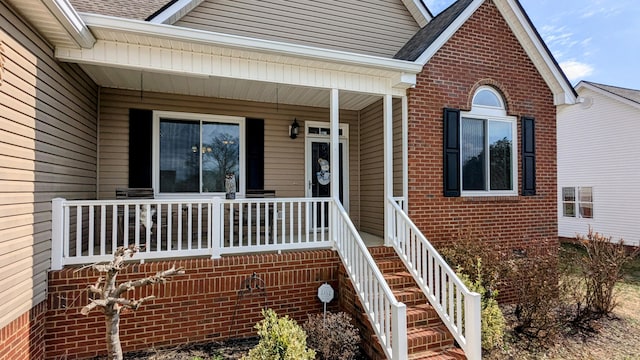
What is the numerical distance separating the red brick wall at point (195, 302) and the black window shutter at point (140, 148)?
2.29 m

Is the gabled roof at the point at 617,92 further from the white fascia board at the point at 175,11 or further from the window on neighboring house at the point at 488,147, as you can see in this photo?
the white fascia board at the point at 175,11

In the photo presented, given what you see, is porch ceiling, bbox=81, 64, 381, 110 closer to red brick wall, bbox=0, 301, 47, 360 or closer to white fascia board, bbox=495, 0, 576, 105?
white fascia board, bbox=495, 0, 576, 105

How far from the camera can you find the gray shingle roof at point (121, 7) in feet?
20.1

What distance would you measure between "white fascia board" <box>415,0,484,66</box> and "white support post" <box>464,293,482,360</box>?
376 centimetres

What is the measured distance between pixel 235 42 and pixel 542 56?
5948 millimetres

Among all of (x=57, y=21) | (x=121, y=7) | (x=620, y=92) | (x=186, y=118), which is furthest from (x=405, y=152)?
(x=620, y=92)

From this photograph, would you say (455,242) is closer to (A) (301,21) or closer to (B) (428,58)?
(B) (428,58)

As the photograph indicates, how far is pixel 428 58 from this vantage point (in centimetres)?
579

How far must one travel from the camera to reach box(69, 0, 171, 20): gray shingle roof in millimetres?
6125

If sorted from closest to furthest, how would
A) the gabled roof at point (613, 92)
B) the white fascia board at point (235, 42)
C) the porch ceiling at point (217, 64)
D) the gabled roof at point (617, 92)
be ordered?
the white fascia board at point (235, 42)
the porch ceiling at point (217, 64)
the gabled roof at point (613, 92)
the gabled roof at point (617, 92)

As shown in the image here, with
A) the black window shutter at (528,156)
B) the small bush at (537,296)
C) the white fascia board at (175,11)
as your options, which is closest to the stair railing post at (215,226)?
the white fascia board at (175,11)

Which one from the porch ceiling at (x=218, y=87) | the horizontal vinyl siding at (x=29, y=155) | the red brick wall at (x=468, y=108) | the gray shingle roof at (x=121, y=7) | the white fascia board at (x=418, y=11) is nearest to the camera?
the horizontal vinyl siding at (x=29, y=155)

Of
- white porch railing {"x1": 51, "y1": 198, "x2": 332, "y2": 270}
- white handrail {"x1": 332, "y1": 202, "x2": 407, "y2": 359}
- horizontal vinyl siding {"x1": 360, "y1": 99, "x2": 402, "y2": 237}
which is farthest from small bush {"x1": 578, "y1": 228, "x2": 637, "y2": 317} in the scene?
white porch railing {"x1": 51, "y1": 198, "x2": 332, "y2": 270}

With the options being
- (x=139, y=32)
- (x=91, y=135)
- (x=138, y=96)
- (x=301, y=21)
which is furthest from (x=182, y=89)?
(x=301, y=21)
